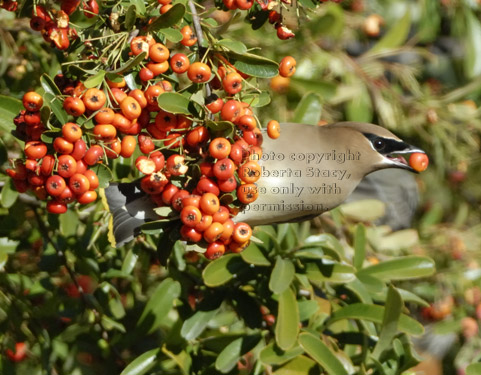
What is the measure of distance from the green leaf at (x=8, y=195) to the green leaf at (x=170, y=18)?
0.55 m

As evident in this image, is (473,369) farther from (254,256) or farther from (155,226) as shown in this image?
(155,226)

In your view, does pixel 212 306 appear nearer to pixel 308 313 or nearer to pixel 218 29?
pixel 308 313

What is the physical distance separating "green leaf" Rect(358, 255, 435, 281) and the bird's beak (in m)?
0.25

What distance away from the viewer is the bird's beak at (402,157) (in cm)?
161

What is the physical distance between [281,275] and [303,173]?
238 mm

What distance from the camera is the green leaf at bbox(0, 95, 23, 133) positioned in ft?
4.54

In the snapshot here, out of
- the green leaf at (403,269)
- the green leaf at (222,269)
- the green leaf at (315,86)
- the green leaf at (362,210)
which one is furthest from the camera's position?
the green leaf at (362,210)

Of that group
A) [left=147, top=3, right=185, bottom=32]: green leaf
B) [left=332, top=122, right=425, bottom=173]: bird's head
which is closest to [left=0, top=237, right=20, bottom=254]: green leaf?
[left=147, top=3, right=185, bottom=32]: green leaf

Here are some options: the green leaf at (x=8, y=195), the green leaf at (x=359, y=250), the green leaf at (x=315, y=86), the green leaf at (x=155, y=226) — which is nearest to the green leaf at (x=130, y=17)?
the green leaf at (x=155, y=226)

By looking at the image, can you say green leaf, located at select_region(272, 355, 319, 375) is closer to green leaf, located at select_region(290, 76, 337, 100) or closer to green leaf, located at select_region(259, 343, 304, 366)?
green leaf, located at select_region(259, 343, 304, 366)

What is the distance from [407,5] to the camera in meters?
3.25

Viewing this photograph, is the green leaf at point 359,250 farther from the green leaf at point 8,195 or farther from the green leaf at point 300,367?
the green leaf at point 8,195

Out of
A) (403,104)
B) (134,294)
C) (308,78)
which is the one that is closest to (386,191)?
(403,104)

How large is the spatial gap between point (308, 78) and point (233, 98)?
1179mm
